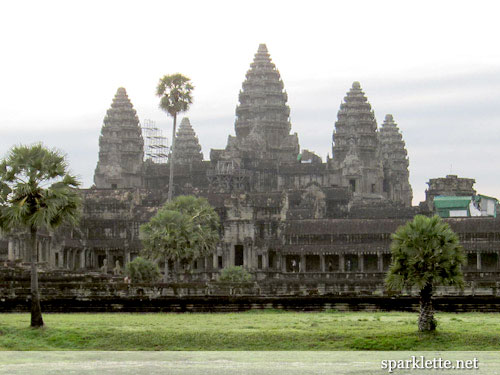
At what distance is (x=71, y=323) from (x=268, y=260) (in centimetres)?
7508

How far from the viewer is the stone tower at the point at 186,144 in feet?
620

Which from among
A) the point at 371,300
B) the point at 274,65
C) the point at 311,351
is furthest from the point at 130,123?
the point at 311,351

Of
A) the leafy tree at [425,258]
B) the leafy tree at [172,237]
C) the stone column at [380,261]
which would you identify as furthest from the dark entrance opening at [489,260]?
the leafy tree at [425,258]

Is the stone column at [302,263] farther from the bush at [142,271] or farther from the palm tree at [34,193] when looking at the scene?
the palm tree at [34,193]

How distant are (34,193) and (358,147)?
12097cm

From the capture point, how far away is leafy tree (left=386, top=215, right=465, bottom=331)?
4188cm

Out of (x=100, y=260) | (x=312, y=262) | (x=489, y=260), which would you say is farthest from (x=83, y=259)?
(x=489, y=260)

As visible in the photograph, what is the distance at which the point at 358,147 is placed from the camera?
163750 millimetres

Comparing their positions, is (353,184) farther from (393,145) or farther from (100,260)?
(100,260)

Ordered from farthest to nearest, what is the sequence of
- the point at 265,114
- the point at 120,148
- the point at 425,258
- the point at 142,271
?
the point at 120,148, the point at 265,114, the point at 142,271, the point at 425,258

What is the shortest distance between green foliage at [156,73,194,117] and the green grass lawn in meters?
64.0

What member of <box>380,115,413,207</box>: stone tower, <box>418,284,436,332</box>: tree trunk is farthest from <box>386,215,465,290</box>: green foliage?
<box>380,115,413,207</box>: stone tower

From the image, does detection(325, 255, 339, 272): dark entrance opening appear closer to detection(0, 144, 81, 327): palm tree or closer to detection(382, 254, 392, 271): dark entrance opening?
detection(382, 254, 392, 271): dark entrance opening

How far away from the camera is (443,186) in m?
154
